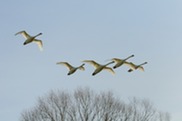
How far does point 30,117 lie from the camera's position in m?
61.4

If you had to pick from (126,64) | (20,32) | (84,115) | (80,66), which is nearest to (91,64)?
(80,66)

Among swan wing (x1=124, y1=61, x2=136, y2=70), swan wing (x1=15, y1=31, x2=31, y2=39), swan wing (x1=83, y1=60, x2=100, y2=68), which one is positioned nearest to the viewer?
swan wing (x1=83, y1=60, x2=100, y2=68)

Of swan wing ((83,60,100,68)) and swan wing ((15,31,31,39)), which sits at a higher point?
swan wing ((15,31,31,39))

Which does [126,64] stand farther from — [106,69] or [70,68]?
[70,68]

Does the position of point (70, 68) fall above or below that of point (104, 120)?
above

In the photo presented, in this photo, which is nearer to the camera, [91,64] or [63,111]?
[91,64]

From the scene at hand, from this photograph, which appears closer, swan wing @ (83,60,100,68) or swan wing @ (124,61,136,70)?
swan wing @ (83,60,100,68)

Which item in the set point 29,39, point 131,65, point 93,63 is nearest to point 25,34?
point 29,39

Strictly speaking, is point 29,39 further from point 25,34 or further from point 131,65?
point 131,65

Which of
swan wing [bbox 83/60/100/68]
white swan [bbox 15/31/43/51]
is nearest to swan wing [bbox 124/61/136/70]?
swan wing [bbox 83/60/100/68]

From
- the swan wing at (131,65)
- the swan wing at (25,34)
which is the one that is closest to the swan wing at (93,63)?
the swan wing at (131,65)

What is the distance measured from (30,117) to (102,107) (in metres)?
10.3

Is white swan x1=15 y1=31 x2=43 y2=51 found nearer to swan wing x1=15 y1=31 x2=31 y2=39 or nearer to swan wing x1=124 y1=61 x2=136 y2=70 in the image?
swan wing x1=15 y1=31 x2=31 y2=39

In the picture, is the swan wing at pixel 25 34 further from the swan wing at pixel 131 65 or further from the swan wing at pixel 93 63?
the swan wing at pixel 131 65
